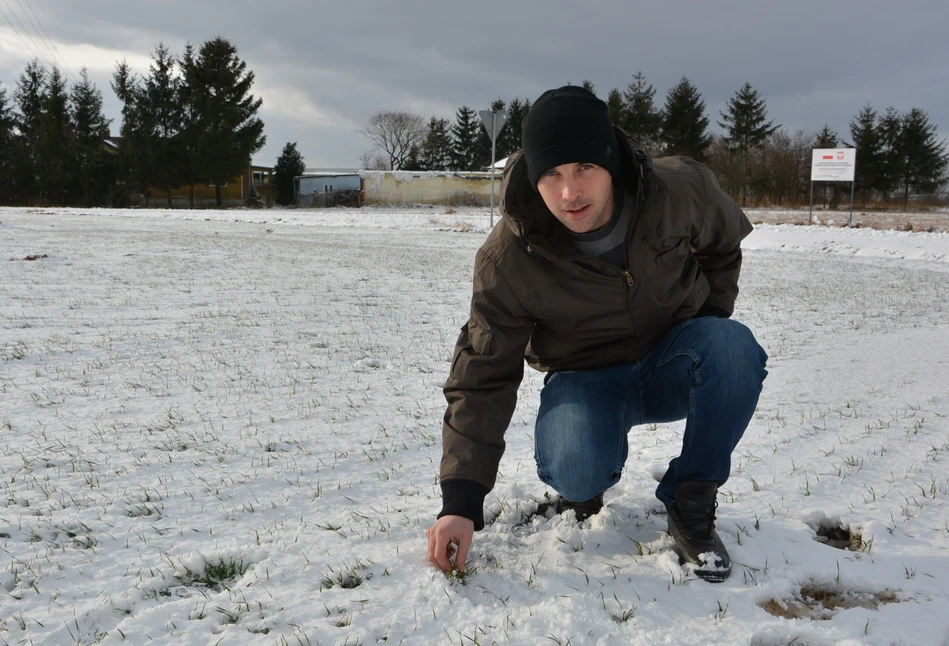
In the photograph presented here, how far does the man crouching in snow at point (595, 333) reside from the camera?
7.45 ft

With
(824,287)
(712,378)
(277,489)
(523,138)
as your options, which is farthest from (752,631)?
(824,287)

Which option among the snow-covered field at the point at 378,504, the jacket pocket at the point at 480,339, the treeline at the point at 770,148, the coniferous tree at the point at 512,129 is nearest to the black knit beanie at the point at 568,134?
the jacket pocket at the point at 480,339

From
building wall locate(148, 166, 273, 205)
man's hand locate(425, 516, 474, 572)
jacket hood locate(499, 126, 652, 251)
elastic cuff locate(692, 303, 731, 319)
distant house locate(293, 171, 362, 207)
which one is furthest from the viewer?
building wall locate(148, 166, 273, 205)

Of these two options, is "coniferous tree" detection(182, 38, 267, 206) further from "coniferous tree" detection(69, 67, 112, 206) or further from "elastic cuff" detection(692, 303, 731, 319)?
"elastic cuff" detection(692, 303, 731, 319)

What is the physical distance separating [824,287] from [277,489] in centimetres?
972

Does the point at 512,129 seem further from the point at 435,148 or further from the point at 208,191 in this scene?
the point at 208,191

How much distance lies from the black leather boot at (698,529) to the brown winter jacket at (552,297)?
0.57m

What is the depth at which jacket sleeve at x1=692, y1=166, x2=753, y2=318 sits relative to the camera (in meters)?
2.60

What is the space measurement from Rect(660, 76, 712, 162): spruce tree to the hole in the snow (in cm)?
5398

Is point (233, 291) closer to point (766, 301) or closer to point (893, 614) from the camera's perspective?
point (766, 301)

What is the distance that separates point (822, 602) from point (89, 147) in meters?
60.8

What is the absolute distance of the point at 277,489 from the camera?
9.93ft

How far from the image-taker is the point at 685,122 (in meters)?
52.5

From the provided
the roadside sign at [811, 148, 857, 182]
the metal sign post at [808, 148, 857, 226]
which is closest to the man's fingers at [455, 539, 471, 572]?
the metal sign post at [808, 148, 857, 226]
